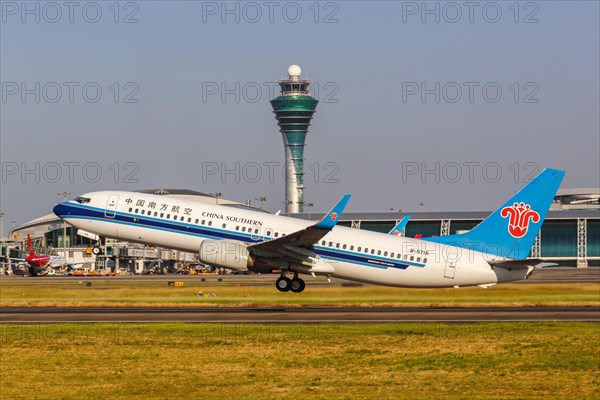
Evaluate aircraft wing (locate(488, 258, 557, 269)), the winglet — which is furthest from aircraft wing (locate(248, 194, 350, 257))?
aircraft wing (locate(488, 258, 557, 269))

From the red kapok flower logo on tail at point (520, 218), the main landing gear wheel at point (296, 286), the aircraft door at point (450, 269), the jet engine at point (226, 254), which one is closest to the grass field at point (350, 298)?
the main landing gear wheel at point (296, 286)

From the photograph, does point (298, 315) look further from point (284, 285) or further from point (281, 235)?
point (284, 285)

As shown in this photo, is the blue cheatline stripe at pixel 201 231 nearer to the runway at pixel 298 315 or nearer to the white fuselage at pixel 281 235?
the white fuselage at pixel 281 235

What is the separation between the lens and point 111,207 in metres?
57.2

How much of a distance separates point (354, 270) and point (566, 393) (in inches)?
1113

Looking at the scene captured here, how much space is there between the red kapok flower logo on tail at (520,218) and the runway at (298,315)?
4974mm

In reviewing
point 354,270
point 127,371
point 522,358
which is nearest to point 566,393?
point 522,358

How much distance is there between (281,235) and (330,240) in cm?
292

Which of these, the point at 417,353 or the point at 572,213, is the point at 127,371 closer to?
the point at 417,353

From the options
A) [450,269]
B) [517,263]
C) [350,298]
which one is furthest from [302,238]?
[517,263]

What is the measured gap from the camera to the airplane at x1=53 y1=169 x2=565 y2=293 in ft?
185

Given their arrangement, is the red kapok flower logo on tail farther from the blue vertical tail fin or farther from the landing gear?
the landing gear

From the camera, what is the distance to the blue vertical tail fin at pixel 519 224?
58.6 metres

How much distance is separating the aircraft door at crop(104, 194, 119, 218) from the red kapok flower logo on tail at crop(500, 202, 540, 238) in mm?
23029
